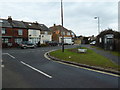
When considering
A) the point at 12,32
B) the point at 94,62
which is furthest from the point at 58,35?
the point at 94,62

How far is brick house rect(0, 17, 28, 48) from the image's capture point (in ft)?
99.2

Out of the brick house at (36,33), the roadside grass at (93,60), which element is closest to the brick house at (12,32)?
the brick house at (36,33)

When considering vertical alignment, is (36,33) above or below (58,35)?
below

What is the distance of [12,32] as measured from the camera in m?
31.8

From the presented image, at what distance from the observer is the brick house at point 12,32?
1190 inches

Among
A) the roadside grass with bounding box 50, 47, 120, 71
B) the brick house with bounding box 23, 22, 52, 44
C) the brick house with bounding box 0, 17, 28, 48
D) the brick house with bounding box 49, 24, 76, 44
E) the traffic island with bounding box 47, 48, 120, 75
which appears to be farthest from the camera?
the brick house with bounding box 49, 24, 76, 44

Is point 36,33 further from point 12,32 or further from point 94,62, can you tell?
point 94,62

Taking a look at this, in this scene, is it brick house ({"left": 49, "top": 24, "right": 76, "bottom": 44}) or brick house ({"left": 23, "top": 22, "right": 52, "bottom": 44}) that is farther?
brick house ({"left": 49, "top": 24, "right": 76, "bottom": 44})

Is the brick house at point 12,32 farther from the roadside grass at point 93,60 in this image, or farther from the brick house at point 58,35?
the roadside grass at point 93,60

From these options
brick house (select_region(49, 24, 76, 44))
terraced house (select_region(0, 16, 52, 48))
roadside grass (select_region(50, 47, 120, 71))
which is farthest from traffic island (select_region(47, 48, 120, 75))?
brick house (select_region(49, 24, 76, 44))

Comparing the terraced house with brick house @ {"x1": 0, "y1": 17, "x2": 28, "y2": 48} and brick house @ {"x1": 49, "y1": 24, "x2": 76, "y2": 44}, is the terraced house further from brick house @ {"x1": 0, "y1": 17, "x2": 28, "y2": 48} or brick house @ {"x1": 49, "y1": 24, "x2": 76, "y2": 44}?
brick house @ {"x1": 49, "y1": 24, "x2": 76, "y2": 44}

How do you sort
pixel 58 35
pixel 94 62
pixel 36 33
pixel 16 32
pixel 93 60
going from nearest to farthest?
1. pixel 94 62
2. pixel 93 60
3. pixel 16 32
4. pixel 36 33
5. pixel 58 35

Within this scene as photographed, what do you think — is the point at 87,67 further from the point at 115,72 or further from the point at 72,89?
the point at 72,89

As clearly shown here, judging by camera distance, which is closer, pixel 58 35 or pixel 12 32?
pixel 12 32
